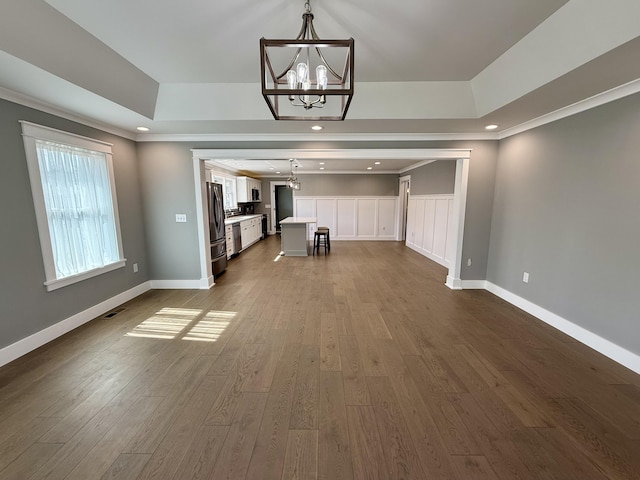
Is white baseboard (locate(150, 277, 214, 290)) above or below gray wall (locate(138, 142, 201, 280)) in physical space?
below

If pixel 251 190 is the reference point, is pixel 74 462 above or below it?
below

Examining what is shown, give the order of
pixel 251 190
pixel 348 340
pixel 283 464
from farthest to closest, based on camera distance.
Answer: pixel 251 190 → pixel 348 340 → pixel 283 464

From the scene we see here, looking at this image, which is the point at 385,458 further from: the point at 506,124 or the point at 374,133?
the point at 506,124

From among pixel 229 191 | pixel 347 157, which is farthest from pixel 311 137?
pixel 229 191

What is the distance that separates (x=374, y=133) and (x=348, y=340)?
2937 millimetres

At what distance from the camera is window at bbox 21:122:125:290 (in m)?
2.54

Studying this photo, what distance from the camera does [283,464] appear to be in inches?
56.2

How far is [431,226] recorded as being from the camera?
246 inches

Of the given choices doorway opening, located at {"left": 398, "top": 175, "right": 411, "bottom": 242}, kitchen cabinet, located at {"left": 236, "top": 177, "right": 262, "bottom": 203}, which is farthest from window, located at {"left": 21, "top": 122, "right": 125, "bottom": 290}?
doorway opening, located at {"left": 398, "top": 175, "right": 411, "bottom": 242}

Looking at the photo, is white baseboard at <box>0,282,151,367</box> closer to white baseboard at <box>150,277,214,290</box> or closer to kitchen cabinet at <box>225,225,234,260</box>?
white baseboard at <box>150,277,214,290</box>

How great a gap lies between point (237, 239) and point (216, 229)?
188cm

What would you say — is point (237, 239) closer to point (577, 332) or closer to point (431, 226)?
point (431, 226)

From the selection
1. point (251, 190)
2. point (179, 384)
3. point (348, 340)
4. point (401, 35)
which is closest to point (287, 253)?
point (251, 190)

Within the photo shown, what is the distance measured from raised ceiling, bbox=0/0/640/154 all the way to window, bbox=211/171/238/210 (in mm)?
4236
